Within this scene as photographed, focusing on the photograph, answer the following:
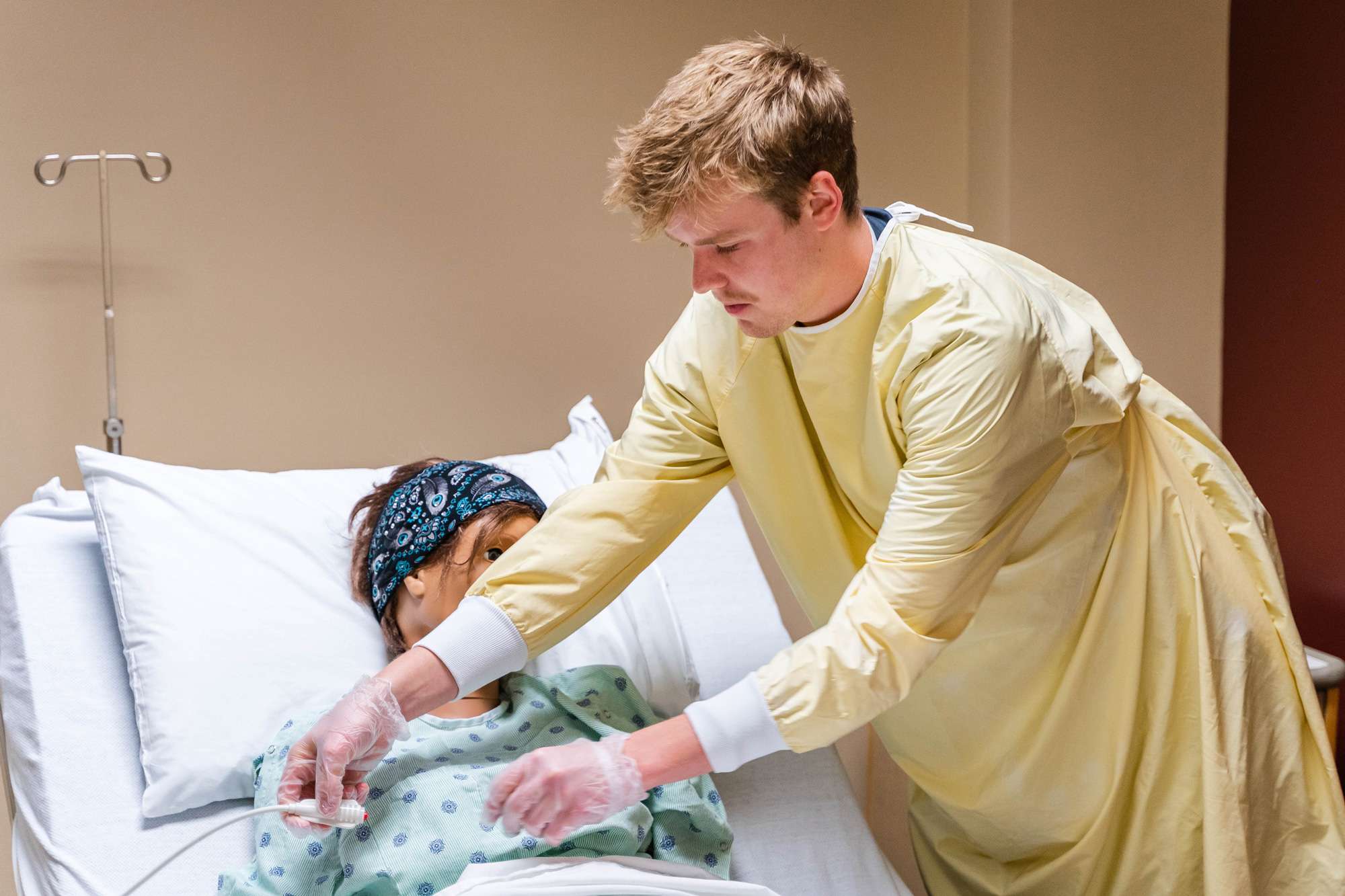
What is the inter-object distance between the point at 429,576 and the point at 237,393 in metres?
0.67

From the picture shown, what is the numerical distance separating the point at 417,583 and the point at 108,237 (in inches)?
31.2

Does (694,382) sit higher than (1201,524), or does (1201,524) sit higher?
(694,382)

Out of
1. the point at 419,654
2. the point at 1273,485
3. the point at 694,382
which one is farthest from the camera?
the point at 1273,485

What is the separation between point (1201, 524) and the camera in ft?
4.79

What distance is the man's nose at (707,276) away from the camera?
1312mm

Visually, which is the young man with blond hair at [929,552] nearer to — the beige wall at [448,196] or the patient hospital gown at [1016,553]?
the patient hospital gown at [1016,553]

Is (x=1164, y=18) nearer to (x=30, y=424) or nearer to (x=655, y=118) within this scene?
(x=655, y=118)

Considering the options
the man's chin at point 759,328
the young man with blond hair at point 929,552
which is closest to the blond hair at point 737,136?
the young man with blond hair at point 929,552

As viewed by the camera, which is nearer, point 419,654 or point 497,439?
point 419,654

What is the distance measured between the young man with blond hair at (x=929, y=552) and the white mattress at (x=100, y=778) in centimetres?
16

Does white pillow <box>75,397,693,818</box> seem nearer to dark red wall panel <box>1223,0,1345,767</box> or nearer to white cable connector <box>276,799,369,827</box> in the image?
white cable connector <box>276,799,369,827</box>

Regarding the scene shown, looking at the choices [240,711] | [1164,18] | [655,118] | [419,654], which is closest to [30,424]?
[240,711]

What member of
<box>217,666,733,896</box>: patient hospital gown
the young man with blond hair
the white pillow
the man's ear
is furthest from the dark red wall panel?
the man's ear

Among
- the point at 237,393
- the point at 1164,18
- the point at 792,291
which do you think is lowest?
the point at 237,393
